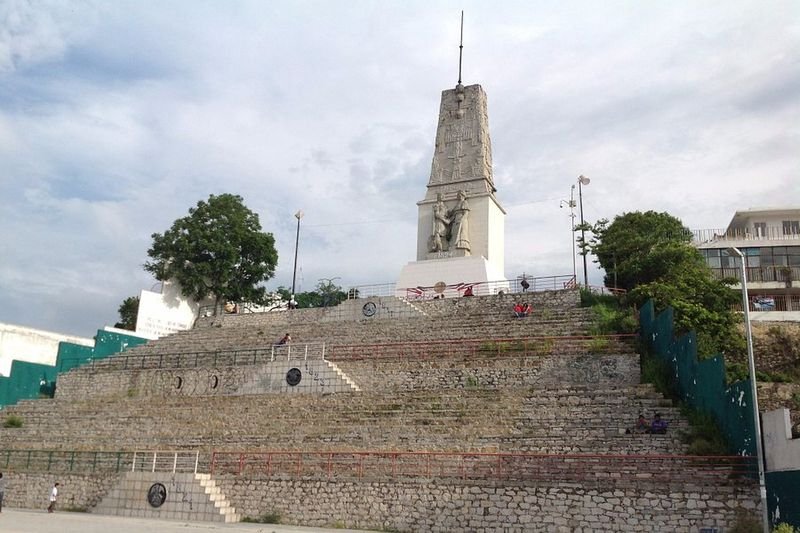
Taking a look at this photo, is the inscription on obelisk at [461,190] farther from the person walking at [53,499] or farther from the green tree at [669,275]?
the person walking at [53,499]

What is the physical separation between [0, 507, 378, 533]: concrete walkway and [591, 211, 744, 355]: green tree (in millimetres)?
12590

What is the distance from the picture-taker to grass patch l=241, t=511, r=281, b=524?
1555cm

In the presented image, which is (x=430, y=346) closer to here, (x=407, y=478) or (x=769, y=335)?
(x=407, y=478)

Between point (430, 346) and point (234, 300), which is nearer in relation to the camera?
point (430, 346)

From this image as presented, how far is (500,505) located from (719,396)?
5010 mm

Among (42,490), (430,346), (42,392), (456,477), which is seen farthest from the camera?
(42,392)

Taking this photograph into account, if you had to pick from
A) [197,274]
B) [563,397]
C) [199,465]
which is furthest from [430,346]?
[197,274]

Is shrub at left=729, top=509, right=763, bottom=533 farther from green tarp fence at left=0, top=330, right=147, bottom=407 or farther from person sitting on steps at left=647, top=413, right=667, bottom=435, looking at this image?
green tarp fence at left=0, top=330, right=147, bottom=407

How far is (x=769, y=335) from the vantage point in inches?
960

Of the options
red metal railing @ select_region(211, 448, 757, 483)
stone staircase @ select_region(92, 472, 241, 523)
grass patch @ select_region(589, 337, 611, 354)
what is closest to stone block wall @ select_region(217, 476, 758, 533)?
red metal railing @ select_region(211, 448, 757, 483)

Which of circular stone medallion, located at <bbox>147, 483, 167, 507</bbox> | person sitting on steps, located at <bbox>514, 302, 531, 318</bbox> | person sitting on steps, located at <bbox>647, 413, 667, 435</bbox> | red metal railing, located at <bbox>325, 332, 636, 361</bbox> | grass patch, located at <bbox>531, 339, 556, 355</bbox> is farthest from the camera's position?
person sitting on steps, located at <bbox>514, 302, 531, 318</bbox>

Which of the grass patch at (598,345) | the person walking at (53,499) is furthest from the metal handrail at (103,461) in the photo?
the grass patch at (598,345)

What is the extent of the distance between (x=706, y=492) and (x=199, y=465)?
11.1 metres

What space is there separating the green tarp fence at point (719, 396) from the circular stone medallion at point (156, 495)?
1154 cm
